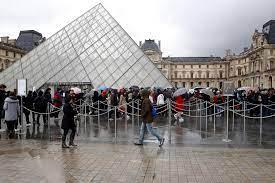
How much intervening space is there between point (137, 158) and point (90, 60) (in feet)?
56.7

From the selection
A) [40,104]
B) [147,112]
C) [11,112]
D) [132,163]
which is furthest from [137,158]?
[40,104]

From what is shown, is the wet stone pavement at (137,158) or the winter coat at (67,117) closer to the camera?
the wet stone pavement at (137,158)

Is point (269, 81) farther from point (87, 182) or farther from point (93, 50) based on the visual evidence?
point (87, 182)

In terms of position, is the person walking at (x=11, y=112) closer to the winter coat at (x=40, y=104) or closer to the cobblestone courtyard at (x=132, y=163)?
the cobblestone courtyard at (x=132, y=163)

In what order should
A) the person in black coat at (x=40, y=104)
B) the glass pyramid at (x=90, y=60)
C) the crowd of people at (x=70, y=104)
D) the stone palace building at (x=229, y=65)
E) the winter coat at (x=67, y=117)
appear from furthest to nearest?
the stone palace building at (x=229, y=65) → the glass pyramid at (x=90, y=60) → the person in black coat at (x=40, y=104) → the crowd of people at (x=70, y=104) → the winter coat at (x=67, y=117)

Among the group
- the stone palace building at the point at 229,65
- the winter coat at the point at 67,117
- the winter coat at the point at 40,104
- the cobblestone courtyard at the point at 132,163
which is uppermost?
the stone palace building at the point at 229,65

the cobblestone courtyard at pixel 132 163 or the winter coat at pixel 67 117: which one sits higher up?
the winter coat at pixel 67 117

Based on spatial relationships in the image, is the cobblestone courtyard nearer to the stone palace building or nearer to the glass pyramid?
the glass pyramid

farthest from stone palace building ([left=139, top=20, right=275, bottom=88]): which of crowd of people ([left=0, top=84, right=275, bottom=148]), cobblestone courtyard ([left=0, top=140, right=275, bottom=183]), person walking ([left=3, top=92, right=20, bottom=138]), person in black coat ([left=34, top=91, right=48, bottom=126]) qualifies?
cobblestone courtyard ([left=0, top=140, right=275, bottom=183])

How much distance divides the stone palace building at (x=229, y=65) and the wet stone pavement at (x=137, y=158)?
6513 centimetres

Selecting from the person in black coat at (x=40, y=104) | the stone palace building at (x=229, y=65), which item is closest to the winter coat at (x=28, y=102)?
the person in black coat at (x=40, y=104)

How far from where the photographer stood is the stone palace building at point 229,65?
247ft

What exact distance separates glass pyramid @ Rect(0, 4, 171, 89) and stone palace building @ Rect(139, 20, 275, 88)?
52110mm

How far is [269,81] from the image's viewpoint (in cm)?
7238
